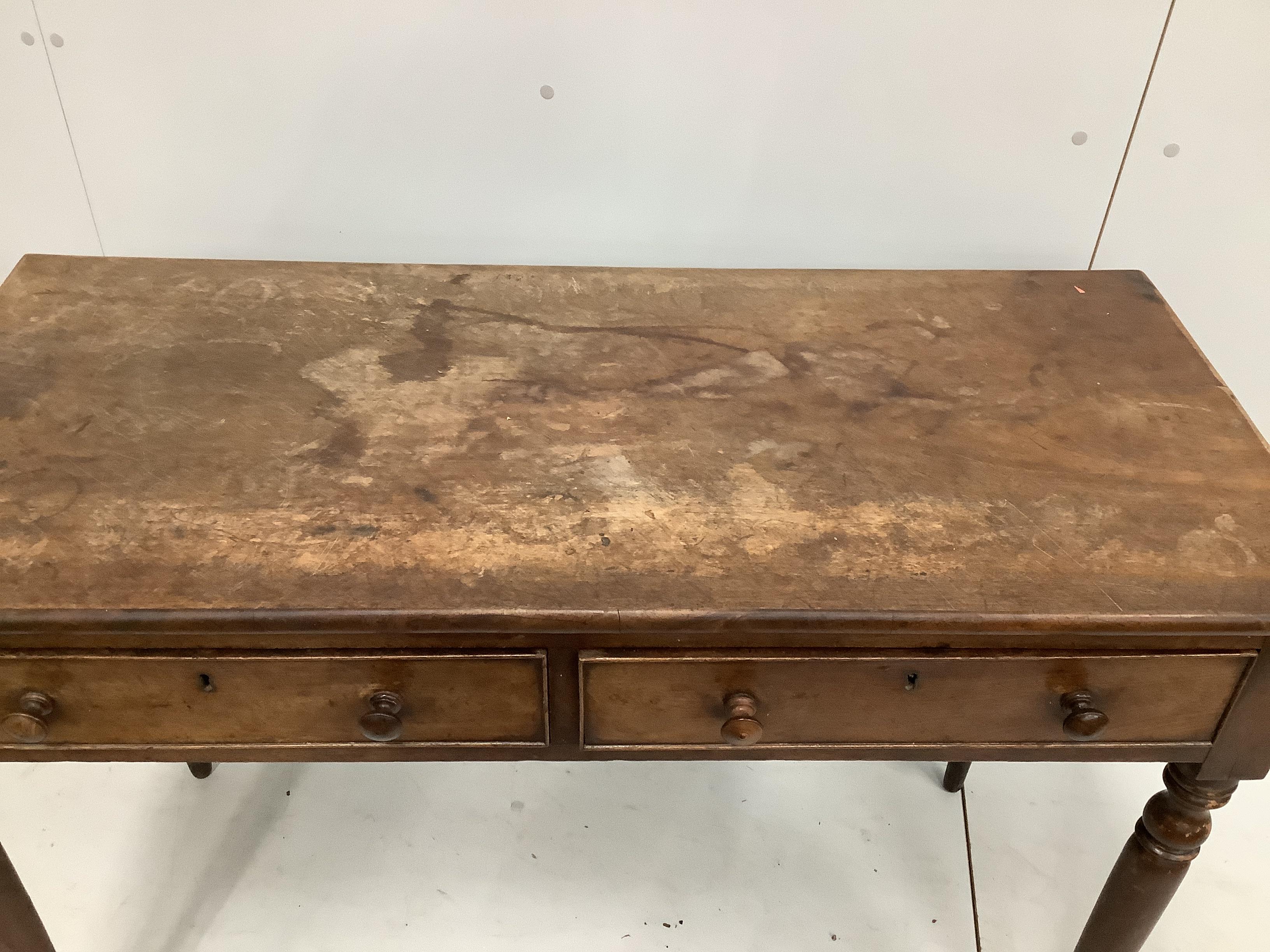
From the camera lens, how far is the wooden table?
41.6 inches

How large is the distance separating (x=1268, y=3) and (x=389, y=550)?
5.07 ft

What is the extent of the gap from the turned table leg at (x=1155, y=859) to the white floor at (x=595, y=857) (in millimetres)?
397

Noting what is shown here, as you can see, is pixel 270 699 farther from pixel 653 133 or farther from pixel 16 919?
pixel 653 133

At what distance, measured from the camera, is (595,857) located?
184 centimetres

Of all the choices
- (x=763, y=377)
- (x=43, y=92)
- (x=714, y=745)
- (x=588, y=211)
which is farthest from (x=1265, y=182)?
(x=43, y=92)

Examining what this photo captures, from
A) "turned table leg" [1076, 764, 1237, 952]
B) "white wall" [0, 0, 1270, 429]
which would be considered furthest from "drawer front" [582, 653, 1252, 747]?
"white wall" [0, 0, 1270, 429]

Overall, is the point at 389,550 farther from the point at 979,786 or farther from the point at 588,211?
the point at 979,786

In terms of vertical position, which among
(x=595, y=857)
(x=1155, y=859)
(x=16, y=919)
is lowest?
(x=595, y=857)

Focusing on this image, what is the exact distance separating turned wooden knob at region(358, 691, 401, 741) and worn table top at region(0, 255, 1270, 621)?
149mm

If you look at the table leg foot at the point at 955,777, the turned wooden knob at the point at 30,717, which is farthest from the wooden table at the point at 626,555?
the table leg foot at the point at 955,777

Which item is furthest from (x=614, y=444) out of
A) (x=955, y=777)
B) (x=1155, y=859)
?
(x=955, y=777)

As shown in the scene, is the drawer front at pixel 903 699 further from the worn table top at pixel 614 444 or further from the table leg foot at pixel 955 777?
the table leg foot at pixel 955 777

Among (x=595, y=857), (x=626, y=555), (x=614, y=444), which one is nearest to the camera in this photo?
(x=626, y=555)

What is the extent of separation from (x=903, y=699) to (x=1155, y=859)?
0.44 m
